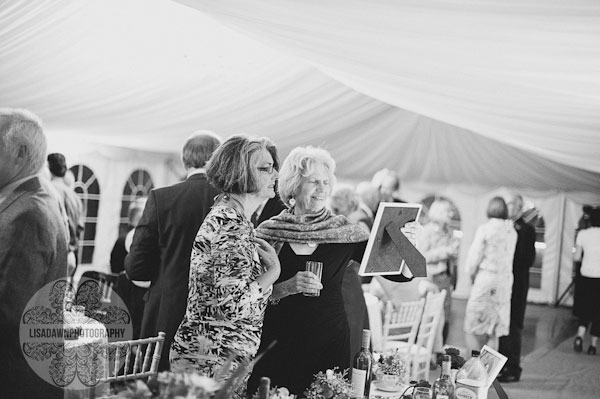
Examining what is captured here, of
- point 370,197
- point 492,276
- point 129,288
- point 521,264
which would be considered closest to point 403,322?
point 370,197

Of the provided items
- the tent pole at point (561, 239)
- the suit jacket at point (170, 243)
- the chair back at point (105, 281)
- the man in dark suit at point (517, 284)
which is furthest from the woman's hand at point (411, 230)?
the tent pole at point (561, 239)

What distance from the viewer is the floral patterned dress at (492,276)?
18.9 feet

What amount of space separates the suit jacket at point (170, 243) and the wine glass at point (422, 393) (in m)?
1.15

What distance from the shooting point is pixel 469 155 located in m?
9.94

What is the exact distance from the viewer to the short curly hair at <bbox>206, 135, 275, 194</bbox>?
218 cm

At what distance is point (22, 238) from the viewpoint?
1.82 meters

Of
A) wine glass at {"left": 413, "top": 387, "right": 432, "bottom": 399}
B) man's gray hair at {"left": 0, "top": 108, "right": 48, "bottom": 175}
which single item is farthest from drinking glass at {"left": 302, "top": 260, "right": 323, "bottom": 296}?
man's gray hair at {"left": 0, "top": 108, "right": 48, "bottom": 175}

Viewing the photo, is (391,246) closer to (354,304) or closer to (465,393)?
(465,393)

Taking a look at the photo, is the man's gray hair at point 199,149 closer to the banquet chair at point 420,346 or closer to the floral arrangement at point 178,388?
the floral arrangement at point 178,388

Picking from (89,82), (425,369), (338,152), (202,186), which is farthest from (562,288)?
(202,186)

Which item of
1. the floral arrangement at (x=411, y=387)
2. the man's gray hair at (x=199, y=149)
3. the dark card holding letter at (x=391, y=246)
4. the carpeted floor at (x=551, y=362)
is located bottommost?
the carpeted floor at (x=551, y=362)

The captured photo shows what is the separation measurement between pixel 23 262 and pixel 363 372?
3.72 ft

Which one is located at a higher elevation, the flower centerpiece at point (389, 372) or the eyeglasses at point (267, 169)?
the eyeglasses at point (267, 169)

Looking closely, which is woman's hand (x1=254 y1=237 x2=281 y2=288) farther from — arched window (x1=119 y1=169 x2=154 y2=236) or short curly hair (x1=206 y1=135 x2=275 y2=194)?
arched window (x1=119 y1=169 x2=154 y2=236)
